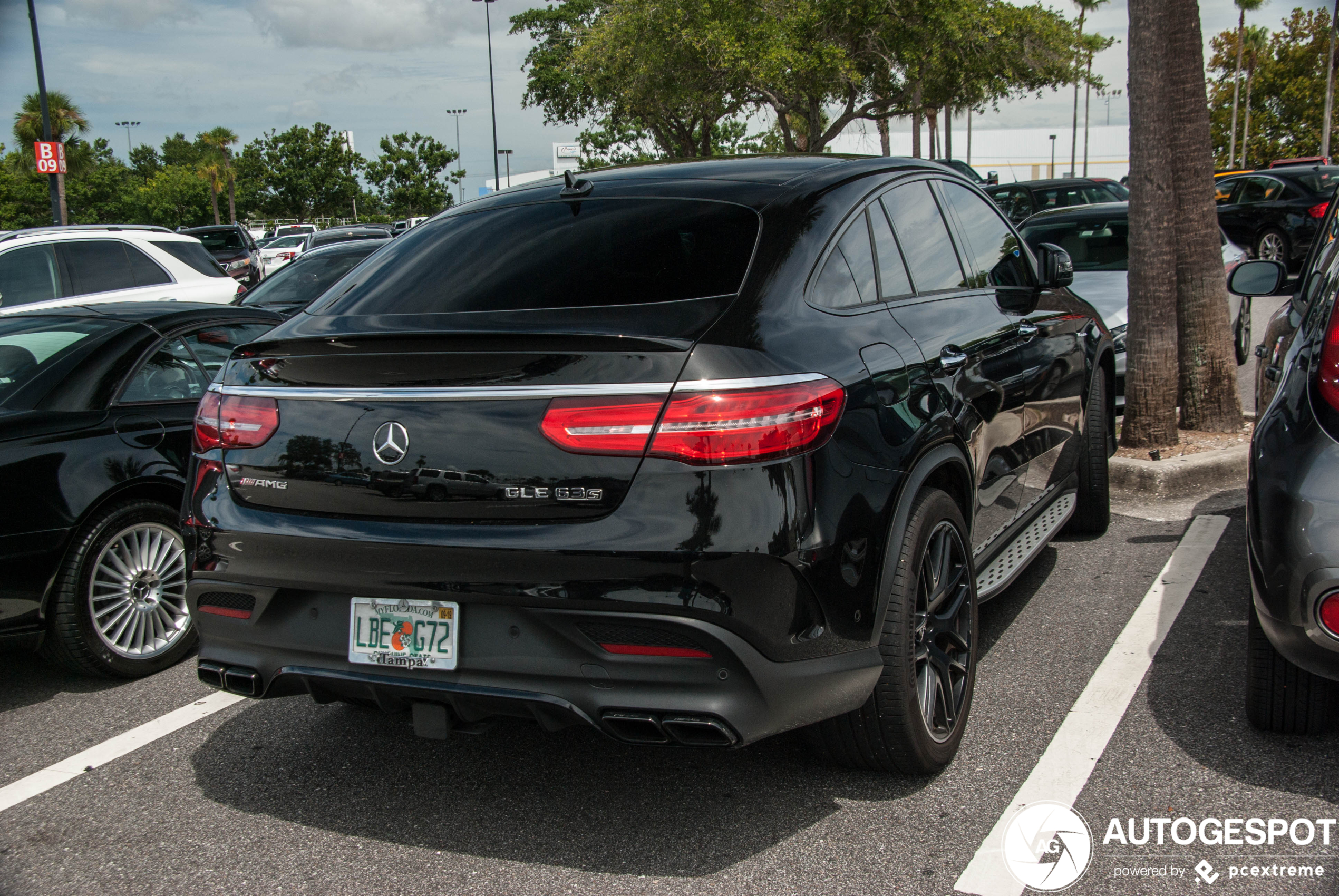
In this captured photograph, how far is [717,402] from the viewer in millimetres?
2492

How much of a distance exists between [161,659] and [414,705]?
2227mm

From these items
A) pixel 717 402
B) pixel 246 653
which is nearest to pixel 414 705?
pixel 246 653

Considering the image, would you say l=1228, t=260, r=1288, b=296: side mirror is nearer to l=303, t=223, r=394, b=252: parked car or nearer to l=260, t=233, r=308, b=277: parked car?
l=303, t=223, r=394, b=252: parked car

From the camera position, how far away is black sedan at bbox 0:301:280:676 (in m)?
4.00

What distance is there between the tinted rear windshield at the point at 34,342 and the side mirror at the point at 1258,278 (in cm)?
481

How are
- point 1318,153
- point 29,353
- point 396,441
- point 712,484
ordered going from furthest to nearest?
point 1318,153 → point 29,353 → point 396,441 → point 712,484

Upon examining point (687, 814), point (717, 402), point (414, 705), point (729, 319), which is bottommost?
point (687, 814)

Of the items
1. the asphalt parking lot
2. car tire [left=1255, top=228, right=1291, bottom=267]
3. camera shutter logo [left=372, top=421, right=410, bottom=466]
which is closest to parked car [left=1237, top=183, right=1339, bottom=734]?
the asphalt parking lot

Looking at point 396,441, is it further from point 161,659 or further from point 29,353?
point 29,353

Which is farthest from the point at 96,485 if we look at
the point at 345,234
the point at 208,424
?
the point at 345,234

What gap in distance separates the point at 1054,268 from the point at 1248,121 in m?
67.8

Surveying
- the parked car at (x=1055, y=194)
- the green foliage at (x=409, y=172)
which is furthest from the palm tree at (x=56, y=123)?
the parked car at (x=1055, y=194)

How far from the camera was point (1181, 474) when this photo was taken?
6.37 m

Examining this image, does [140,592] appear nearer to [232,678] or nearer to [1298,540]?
[232,678]
